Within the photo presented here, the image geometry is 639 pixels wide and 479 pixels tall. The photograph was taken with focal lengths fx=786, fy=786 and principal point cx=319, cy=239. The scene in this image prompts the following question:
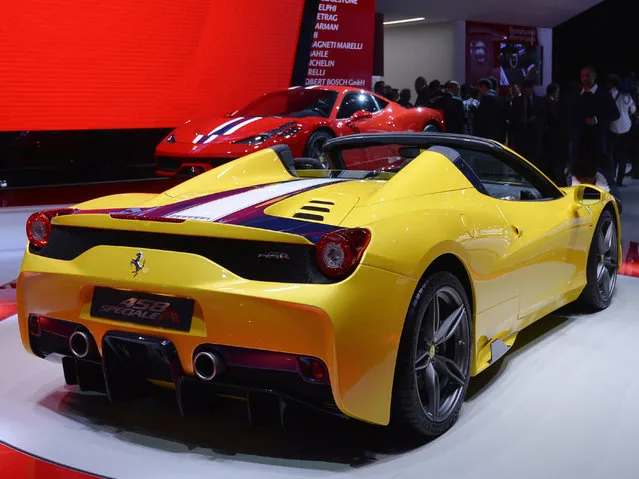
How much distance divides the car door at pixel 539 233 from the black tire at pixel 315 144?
4323mm

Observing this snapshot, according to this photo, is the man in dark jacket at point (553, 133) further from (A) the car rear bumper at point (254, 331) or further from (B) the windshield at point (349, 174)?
(A) the car rear bumper at point (254, 331)

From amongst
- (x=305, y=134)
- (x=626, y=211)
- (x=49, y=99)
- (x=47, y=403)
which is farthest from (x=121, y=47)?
(x=47, y=403)

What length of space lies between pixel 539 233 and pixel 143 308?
1.89m

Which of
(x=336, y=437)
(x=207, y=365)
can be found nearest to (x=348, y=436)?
(x=336, y=437)

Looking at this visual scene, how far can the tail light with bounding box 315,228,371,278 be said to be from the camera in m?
2.41

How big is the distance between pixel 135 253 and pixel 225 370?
0.51 m

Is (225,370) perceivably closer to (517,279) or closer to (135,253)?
(135,253)

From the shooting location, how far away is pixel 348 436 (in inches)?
111

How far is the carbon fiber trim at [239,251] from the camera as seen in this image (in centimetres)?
246

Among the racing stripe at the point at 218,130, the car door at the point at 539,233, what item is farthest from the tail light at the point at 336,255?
the racing stripe at the point at 218,130

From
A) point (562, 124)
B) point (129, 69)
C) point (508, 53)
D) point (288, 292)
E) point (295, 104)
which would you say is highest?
point (508, 53)

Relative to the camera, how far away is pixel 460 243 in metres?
2.88

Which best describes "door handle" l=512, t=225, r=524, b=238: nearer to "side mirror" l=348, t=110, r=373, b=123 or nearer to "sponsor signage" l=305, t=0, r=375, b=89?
"side mirror" l=348, t=110, r=373, b=123

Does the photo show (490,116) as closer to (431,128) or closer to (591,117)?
(431,128)
